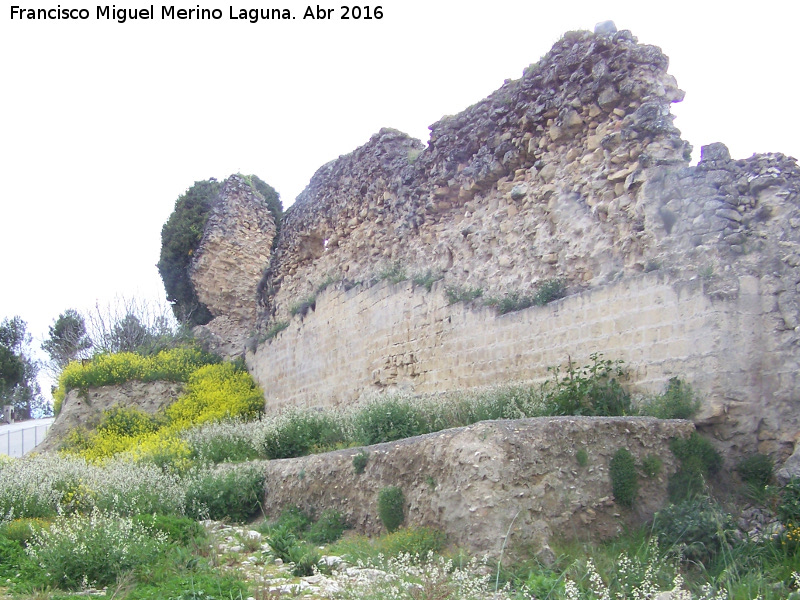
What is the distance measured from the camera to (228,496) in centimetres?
803

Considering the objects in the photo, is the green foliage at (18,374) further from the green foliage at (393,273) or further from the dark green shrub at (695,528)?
the dark green shrub at (695,528)

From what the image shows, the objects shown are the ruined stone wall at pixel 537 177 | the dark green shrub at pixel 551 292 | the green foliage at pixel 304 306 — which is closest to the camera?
the ruined stone wall at pixel 537 177

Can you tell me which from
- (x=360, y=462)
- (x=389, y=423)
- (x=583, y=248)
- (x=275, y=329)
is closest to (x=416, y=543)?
(x=360, y=462)

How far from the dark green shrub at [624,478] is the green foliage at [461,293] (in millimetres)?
4007

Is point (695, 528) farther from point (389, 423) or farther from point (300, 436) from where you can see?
point (300, 436)

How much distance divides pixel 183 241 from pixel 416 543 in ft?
62.3

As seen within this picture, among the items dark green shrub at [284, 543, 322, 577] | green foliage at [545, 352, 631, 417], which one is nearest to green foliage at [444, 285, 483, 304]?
green foliage at [545, 352, 631, 417]

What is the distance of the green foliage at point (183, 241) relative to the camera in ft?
74.0

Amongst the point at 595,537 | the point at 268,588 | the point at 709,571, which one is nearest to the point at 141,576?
the point at 268,588

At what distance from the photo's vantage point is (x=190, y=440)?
1098cm

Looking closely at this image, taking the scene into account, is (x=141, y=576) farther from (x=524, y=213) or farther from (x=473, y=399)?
(x=524, y=213)

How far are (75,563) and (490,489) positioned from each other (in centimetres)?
302

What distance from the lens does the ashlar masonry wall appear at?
6.39 meters

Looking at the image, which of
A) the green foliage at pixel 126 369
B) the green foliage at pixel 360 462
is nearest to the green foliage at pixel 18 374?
the green foliage at pixel 126 369
